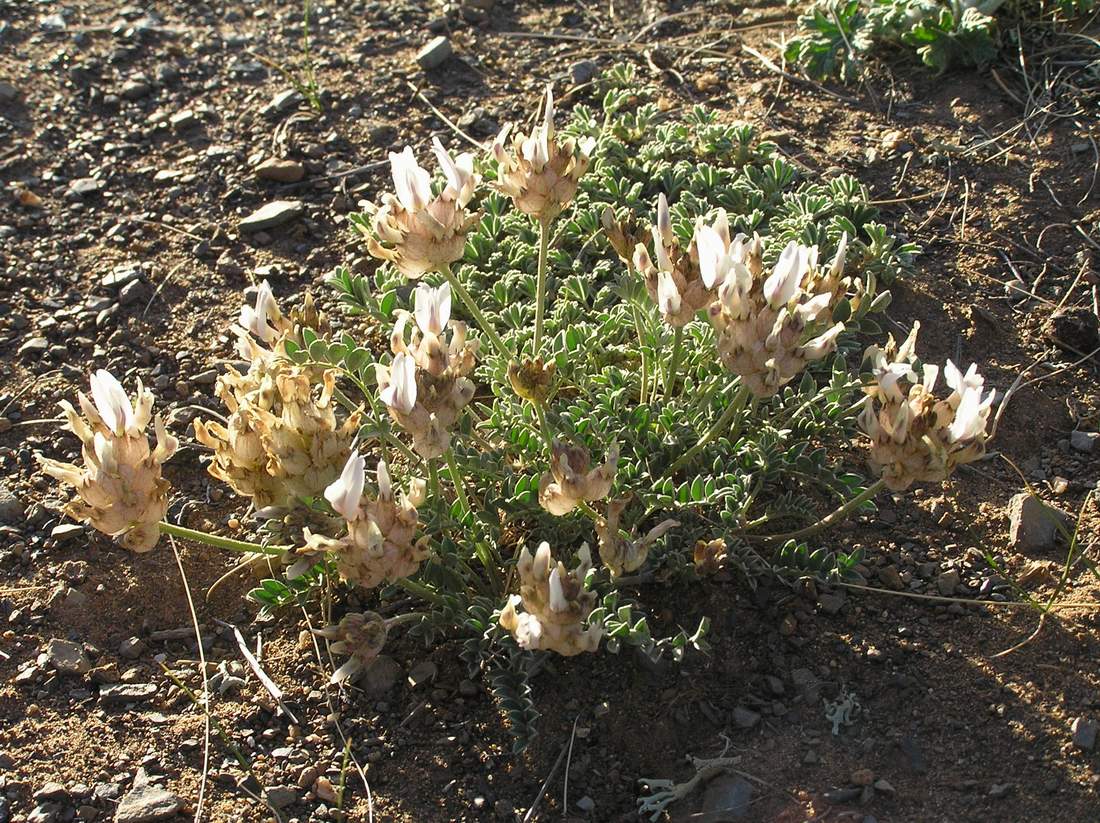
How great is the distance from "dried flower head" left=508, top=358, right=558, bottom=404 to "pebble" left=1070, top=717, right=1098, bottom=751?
1.47 m

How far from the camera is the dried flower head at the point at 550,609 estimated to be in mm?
2584

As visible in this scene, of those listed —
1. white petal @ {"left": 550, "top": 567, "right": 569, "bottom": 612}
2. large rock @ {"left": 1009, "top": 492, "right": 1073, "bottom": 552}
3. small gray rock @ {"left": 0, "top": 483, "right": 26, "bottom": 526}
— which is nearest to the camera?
white petal @ {"left": 550, "top": 567, "right": 569, "bottom": 612}

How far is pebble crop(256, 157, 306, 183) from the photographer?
16.1ft

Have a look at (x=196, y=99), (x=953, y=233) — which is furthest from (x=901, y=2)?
(x=196, y=99)

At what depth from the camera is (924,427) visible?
8.97 ft

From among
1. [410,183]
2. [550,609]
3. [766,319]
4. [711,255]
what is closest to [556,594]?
[550,609]

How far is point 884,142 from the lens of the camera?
4738 millimetres

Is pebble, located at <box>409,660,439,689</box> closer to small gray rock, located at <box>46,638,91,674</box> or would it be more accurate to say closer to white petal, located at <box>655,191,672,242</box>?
small gray rock, located at <box>46,638,91,674</box>

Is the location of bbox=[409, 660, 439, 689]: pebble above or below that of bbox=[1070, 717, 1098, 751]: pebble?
above

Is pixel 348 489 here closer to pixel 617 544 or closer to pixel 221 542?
pixel 221 542

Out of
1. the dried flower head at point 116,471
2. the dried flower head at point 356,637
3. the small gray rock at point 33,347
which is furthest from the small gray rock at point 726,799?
the small gray rock at point 33,347

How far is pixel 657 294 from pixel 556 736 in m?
1.11

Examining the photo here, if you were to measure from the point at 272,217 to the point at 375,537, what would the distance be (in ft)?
7.80

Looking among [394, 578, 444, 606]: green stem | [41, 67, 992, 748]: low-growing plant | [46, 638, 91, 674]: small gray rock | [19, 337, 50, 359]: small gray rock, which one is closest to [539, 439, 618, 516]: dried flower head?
[41, 67, 992, 748]: low-growing plant
